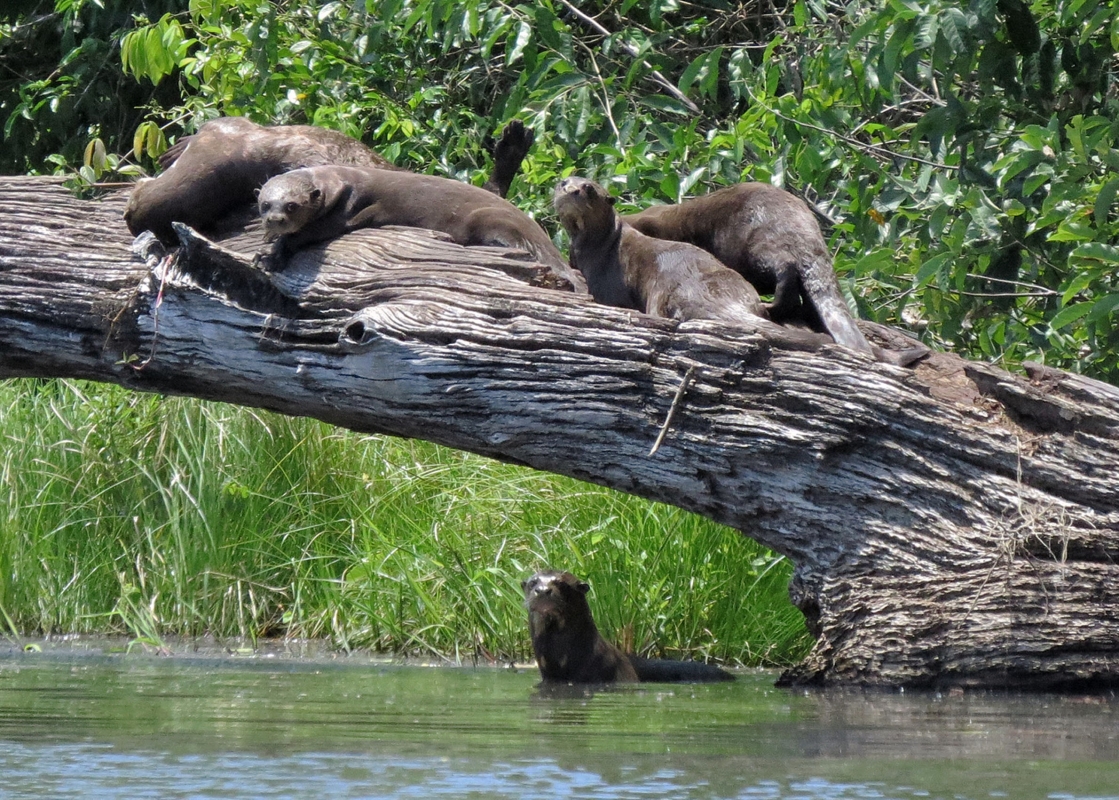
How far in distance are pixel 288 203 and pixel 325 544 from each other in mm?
2202

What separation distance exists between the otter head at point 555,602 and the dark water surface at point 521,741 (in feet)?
1.01

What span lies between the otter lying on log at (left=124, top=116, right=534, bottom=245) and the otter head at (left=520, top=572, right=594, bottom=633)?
4.58ft

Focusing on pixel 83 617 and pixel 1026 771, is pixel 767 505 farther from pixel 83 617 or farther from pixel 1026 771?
pixel 83 617

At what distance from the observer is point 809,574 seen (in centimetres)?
408

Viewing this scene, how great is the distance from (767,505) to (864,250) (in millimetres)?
1916

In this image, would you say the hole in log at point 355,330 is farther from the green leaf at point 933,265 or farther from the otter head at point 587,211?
the green leaf at point 933,265

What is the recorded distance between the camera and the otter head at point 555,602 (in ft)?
15.5

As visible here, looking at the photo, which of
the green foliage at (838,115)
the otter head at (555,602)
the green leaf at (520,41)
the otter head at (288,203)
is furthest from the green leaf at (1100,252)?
the green leaf at (520,41)

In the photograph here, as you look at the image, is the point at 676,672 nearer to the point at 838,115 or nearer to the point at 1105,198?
the point at 1105,198

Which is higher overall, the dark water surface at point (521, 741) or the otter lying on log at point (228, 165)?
the otter lying on log at point (228, 165)

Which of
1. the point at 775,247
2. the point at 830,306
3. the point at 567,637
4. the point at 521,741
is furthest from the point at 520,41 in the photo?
the point at 521,741

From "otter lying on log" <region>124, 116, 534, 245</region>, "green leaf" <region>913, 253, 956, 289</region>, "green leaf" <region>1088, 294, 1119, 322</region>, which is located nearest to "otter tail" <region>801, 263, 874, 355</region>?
"green leaf" <region>913, 253, 956, 289</region>

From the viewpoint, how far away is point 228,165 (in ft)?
15.6

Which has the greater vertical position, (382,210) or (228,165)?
(228,165)
